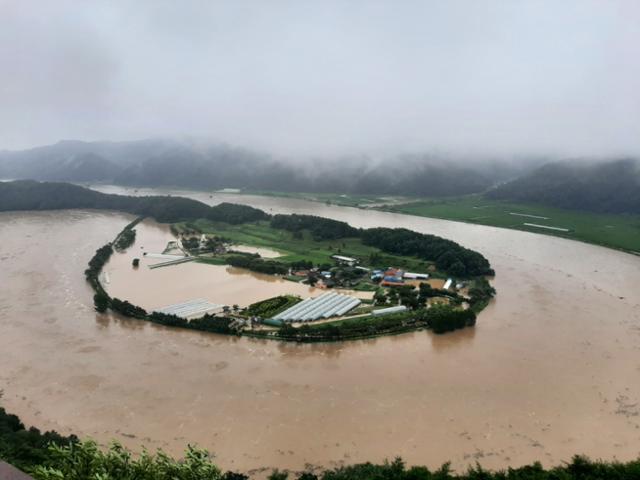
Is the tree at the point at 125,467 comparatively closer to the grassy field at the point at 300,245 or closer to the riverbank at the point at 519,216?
the grassy field at the point at 300,245

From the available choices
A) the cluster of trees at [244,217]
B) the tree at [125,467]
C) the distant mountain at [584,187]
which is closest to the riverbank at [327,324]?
the cluster of trees at [244,217]

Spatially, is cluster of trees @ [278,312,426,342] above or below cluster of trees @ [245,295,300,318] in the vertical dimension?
below

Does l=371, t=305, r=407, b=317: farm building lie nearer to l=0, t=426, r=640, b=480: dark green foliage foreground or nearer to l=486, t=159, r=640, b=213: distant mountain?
l=0, t=426, r=640, b=480: dark green foliage foreground

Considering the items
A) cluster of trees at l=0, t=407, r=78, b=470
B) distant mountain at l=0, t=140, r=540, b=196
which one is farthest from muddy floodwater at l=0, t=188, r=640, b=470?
distant mountain at l=0, t=140, r=540, b=196

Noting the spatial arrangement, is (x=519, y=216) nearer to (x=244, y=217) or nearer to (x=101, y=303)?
(x=244, y=217)

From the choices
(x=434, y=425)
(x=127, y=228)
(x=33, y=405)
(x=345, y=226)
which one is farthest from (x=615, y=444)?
(x=127, y=228)

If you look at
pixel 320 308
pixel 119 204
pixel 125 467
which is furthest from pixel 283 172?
pixel 125 467

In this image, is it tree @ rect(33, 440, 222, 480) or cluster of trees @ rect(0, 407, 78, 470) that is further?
cluster of trees @ rect(0, 407, 78, 470)

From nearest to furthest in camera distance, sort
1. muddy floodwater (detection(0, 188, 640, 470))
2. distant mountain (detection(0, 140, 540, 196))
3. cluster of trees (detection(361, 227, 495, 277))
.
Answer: muddy floodwater (detection(0, 188, 640, 470)), cluster of trees (detection(361, 227, 495, 277)), distant mountain (detection(0, 140, 540, 196))
